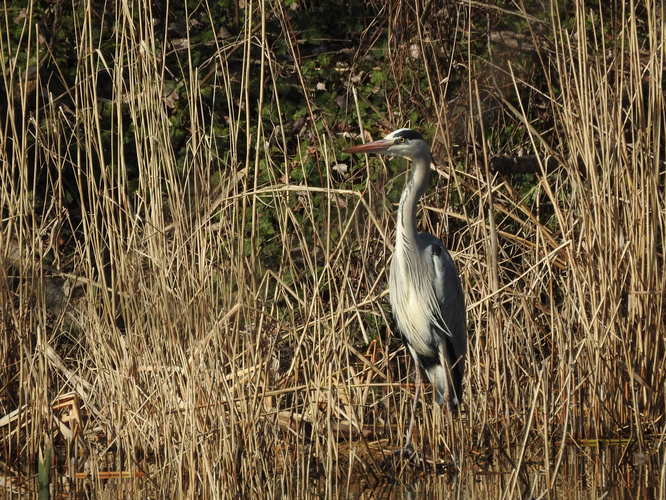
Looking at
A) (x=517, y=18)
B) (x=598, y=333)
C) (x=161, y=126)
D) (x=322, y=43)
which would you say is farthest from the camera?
(x=322, y=43)

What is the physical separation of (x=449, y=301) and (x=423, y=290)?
12cm

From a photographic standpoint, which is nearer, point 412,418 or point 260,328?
point 260,328

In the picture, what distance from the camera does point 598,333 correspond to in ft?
12.5

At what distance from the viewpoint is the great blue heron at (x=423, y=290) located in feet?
13.6

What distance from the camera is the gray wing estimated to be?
4332 mm

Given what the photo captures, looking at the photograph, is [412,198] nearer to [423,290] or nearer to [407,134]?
[407,134]

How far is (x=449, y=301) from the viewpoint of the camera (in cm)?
438

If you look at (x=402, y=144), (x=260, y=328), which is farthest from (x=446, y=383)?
(x=260, y=328)

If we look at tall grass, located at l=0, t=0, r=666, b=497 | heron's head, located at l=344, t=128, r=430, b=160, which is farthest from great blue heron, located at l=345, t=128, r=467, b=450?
A: tall grass, located at l=0, t=0, r=666, b=497

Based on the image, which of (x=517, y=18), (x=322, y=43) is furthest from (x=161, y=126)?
(x=322, y=43)

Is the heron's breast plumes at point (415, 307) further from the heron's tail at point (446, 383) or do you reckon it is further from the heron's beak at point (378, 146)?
the heron's beak at point (378, 146)

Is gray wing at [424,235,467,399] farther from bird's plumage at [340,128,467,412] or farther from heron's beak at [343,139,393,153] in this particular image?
heron's beak at [343,139,393,153]

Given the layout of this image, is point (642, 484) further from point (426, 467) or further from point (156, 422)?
point (156, 422)

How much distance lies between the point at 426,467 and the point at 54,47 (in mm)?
4137
